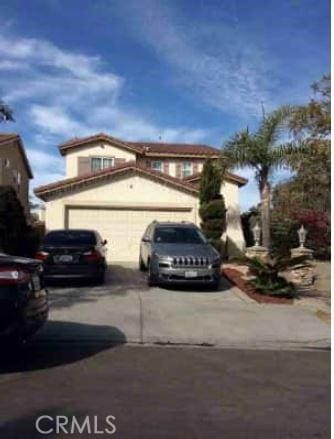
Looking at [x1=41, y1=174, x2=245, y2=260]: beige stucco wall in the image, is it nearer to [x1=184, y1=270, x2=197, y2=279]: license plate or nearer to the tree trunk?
the tree trunk

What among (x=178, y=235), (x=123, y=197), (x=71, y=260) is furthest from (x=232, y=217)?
(x=71, y=260)

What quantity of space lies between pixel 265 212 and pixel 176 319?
10.8 metres

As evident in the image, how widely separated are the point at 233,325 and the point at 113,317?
216cm

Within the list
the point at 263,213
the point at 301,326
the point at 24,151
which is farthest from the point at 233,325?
the point at 24,151

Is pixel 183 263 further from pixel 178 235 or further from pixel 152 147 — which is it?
pixel 152 147

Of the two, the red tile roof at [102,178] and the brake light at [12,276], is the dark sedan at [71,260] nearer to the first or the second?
the brake light at [12,276]

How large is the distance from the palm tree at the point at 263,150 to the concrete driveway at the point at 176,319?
27.2ft

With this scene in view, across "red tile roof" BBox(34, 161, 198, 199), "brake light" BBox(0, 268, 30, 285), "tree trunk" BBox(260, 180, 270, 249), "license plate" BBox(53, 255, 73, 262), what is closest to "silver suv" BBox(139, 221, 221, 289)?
"license plate" BBox(53, 255, 73, 262)

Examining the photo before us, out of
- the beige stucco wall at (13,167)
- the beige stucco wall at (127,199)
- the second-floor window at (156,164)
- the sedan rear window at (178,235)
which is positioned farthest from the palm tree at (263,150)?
the second-floor window at (156,164)

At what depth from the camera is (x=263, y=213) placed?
68.4 ft

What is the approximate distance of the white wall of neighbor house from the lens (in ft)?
79.6

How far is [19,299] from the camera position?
6.70 metres

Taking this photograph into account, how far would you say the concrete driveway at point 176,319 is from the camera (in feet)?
30.6

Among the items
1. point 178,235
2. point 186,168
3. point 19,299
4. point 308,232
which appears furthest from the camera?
point 186,168
